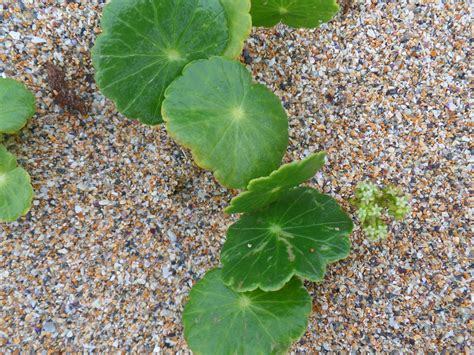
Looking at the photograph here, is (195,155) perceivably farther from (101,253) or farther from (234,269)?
(101,253)

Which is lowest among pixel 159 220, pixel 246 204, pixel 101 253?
pixel 101 253

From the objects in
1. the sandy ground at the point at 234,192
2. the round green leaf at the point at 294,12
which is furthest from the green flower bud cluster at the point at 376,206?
the round green leaf at the point at 294,12

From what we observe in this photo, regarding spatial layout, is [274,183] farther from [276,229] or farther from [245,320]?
[245,320]

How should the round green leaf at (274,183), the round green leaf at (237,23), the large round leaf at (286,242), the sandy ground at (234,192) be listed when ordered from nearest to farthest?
the round green leaf at (274,183), the large round leaf at (286,242), the round green leaf at (237,23), the sandy ground at (234,192)

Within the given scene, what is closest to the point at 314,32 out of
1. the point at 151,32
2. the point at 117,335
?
the point at 151,32

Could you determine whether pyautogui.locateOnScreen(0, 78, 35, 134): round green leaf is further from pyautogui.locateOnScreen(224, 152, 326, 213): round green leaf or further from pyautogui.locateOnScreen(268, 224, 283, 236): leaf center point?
pyautogui.locateOnScreen(268, 224, 283, 236): leaf center point

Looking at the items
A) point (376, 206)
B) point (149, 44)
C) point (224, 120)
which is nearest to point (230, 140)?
point (224, 120)

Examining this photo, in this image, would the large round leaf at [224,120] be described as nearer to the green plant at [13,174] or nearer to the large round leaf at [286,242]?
the large round leaf at [286,242]
